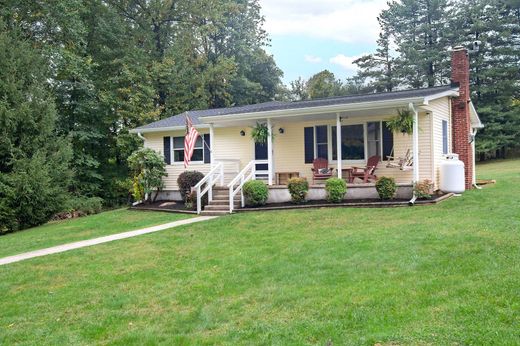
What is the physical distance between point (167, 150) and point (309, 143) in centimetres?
633

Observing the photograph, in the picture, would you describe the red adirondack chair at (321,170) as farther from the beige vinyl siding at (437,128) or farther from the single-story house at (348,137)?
the beige vinyl siding at (437,128)

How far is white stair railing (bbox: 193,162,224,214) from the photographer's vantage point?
13836mm

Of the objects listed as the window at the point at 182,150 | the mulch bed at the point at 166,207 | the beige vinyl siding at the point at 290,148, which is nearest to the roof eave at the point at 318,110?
the beige vinyl siding at the point at 290,148

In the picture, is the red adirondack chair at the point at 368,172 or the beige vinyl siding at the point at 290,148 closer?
the beige vinyl siding at the point at 290,148

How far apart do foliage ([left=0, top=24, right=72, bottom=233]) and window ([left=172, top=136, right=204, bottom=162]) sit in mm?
4079

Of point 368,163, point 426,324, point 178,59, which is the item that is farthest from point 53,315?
point 178,59

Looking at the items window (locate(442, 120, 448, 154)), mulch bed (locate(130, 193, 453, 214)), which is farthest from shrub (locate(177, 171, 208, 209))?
window (locate(442, 120, 448, 154))

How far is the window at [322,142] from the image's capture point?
1497 cm

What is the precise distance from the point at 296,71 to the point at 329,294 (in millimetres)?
38713

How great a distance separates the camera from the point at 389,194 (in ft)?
39.8

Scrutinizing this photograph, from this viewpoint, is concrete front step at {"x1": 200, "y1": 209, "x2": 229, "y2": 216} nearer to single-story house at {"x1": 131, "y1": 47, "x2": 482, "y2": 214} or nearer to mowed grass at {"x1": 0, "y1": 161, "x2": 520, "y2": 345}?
single-story house at {"x1": 131, "y1": 47, "x2": 482, "y2": 214}

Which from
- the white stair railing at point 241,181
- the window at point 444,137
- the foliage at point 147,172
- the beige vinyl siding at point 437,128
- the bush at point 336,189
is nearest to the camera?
the bush at point 336,189

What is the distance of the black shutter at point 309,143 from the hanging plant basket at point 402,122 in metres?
3.23

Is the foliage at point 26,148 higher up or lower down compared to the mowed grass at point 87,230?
higher up
